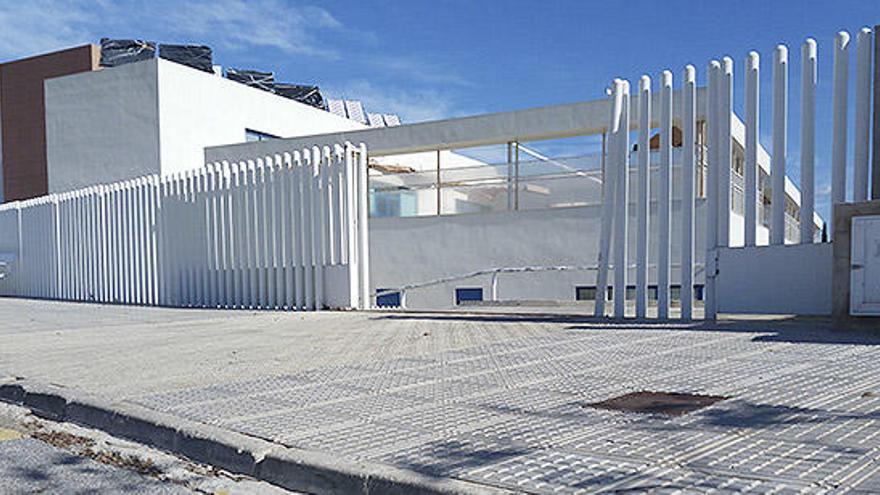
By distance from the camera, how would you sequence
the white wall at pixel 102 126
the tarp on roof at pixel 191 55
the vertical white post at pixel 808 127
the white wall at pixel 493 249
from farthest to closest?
the tarp on roof at pixel 191 55 → the white wall at pixel 102 126 → the white wall at pixel 493 249 → the vertical white post at pixel 808 127

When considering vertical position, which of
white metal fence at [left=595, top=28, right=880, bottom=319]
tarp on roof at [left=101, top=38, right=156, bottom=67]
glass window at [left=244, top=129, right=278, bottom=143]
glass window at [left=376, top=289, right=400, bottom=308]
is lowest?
glass window at [left=376, top=289, right=400, bottom=308]

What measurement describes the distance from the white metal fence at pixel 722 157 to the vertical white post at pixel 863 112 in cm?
1

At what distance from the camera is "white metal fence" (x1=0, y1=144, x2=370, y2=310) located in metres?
14.8

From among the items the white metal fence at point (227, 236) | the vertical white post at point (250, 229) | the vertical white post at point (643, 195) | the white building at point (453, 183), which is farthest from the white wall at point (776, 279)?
the vertical white post at point (250, 229)

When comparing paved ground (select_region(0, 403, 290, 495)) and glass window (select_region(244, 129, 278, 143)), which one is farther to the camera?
glass window (select_region(244, 129, 278, 143))

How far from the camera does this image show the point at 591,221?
18625 millimetres

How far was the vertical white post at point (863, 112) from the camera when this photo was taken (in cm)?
1020

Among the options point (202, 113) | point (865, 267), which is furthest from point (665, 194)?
point (202, 113)

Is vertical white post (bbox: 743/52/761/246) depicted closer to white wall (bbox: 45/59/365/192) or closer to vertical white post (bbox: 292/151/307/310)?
vertical white post (bbox: 292/151/307/310)

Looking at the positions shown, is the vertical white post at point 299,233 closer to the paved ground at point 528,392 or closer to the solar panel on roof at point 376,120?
the paved ground at point 528,392

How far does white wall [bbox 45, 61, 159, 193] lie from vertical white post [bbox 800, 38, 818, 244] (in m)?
22.1

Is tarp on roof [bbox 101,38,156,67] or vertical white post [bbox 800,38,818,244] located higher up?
tarp on roof [bbox 101,38,156,67]

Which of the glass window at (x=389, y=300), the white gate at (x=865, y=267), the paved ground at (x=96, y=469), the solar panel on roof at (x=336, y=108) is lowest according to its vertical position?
the glass window at (x=389, y=300)

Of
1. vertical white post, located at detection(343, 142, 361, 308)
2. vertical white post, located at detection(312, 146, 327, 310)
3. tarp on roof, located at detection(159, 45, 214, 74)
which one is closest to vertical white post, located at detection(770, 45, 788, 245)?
vertical white post, located at detection(343, 142, 361, 308)
